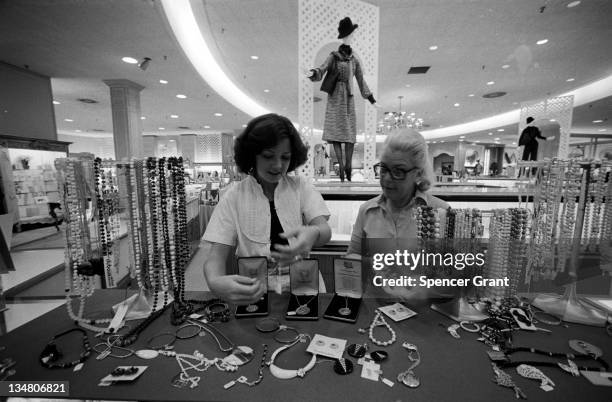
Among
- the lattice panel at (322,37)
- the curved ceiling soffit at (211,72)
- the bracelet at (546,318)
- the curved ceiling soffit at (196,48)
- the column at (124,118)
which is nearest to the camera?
the bracelet at (546,318)

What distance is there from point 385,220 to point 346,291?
40 centimetres

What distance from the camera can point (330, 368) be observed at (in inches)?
26.5

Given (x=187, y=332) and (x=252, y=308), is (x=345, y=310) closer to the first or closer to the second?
(x=252, y=308)

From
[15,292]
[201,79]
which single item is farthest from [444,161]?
[15,292]

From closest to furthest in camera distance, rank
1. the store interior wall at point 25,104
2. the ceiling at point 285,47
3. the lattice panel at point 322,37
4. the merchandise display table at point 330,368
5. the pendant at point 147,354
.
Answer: the merchandise display table at point 330,368 → the pendant at point 147,354 → the lattice panel at point 322,37 → the ceiling at point 285,47 → the store interior wall at point 25,104

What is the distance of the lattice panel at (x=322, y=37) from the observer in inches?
108

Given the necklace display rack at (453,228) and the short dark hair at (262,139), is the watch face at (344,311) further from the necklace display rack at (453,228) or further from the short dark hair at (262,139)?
the short dark hair at (262,139)

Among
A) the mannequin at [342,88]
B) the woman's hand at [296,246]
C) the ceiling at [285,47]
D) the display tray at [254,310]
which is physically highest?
the ceiling at [285,47]

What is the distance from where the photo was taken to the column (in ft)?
19.7

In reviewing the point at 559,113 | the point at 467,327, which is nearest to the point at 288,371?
the point at 467,327

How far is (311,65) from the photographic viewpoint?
9.16 ft

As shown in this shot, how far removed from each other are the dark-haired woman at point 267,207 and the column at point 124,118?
20.1ft

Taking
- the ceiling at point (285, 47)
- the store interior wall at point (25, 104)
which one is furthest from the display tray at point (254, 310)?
the store interior wall at point (25, 104)

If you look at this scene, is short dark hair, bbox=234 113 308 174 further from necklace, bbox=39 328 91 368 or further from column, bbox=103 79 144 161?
column, bbox=103 79 144 161
